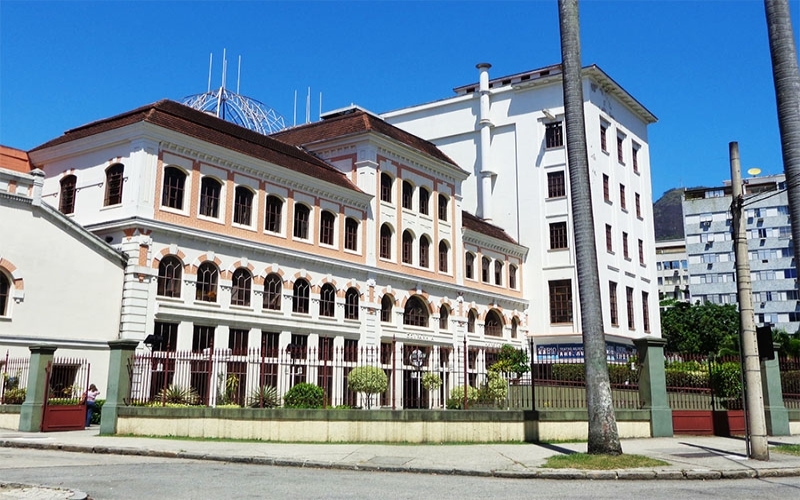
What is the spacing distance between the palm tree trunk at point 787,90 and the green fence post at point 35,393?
67.2ft

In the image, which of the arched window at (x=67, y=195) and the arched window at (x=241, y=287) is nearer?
the arched window at (x=67, y=195)

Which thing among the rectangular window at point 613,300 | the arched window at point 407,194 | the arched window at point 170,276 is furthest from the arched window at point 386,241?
the rectangular window at point 613,300

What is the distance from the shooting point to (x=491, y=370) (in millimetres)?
21719

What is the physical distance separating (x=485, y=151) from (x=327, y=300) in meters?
21.2

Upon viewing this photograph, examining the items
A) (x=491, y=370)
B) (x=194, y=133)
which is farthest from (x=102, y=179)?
(x=491, y=370)

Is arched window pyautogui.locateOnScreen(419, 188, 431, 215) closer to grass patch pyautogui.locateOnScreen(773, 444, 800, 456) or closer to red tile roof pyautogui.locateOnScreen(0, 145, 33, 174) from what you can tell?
red tile roof pyautogui.locateOnScreen(0, 145, 33, 174)

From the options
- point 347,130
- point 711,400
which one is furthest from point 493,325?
point 711,400

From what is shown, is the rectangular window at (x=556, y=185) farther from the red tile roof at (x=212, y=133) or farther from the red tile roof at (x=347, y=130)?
the red tile roof at (x=212, y=133)

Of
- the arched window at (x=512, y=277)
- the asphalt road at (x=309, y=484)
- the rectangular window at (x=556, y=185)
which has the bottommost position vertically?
the asphalt road at (x=309, y=484)

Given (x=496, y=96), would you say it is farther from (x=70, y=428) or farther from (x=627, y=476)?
(x=627, y=476)

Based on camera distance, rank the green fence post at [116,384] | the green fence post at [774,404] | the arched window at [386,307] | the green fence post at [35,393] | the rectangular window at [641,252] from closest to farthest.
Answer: the green fence post at [116,384] → the green fence post at [774,404] → the green fence post at [35,393] → the arched window at [386,307] → the rectangular window at [641,252]

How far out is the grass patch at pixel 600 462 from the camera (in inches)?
547

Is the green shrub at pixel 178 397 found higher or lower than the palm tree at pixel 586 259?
lower

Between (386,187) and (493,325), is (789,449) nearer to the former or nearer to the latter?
(386,187)
